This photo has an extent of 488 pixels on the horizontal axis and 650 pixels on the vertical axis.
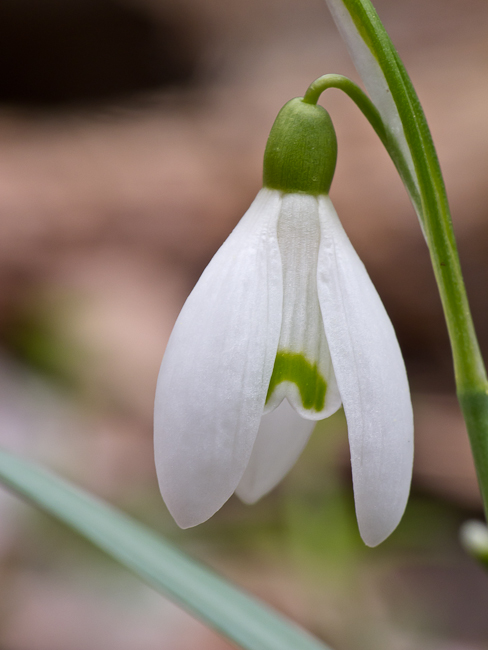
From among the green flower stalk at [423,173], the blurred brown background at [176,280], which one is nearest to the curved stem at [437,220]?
the green flower stalk at [423,173]

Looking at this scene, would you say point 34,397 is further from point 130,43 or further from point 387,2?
point 387,2

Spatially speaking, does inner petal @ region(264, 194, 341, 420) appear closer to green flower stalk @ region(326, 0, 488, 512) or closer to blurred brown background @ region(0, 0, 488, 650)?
green flower stalk @ region(326, 0, 488, 512)

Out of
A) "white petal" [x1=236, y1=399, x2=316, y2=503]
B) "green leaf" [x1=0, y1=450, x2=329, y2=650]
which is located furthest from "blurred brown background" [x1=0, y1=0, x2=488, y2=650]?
"green leaf" [x1=0, y1=450, x2=329, y2=650]

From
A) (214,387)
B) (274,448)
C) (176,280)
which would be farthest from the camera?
(176,280)

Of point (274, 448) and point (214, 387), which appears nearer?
point (214, 387)

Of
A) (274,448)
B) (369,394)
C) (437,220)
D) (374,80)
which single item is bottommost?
(274,448)

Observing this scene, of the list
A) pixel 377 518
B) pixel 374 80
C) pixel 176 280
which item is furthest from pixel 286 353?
pixel 176 280

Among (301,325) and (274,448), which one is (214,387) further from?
(274,448)
